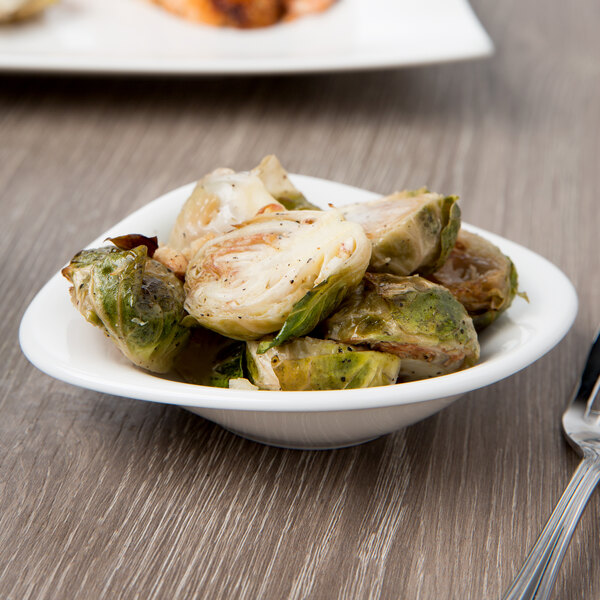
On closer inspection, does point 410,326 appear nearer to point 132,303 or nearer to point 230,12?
point 132,303

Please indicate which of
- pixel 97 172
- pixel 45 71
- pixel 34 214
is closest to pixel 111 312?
pixel 34 214

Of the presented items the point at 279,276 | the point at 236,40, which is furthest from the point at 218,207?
the point at 236,40

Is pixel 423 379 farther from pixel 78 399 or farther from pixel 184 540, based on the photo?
pixel 78 399

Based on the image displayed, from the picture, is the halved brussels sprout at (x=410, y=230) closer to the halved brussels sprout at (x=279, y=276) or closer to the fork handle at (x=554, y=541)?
the halved brussels sprout at (x=279, y=276)

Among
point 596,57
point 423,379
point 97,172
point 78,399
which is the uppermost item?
point 423,379

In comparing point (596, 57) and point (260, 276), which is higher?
point (260, 276)

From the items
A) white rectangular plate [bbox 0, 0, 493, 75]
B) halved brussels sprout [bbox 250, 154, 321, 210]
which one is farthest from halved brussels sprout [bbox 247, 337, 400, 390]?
white rectangular plate [bbox 0, 0, 493, 75]

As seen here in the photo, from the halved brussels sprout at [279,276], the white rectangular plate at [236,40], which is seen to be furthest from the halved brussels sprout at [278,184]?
the white rectangular plate at [236,40]

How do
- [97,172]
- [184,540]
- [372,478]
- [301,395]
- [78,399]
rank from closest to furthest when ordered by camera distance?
[301,395], [184,540], [372,478], [78,399], [97,172]
